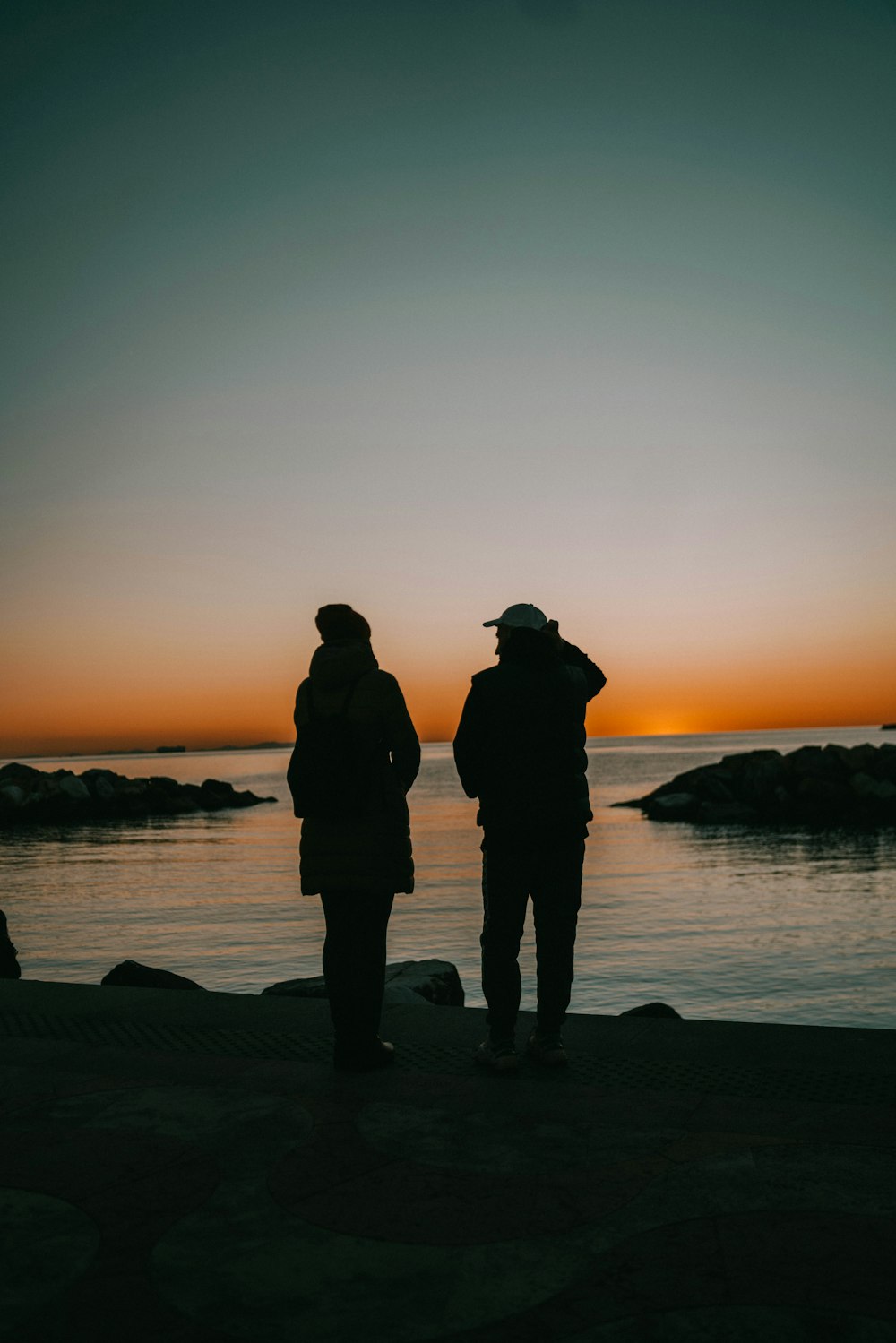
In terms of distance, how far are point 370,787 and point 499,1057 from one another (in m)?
1.26

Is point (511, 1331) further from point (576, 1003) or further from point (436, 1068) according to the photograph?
point (576, 1003)

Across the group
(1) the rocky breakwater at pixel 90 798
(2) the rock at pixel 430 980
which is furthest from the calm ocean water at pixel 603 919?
(1) the rocky breakwater at pixel 90 798

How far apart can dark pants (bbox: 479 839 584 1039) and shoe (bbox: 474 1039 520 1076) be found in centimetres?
10

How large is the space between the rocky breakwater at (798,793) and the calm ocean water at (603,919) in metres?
7.81

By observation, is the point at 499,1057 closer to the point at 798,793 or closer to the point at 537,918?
the point at 537,918

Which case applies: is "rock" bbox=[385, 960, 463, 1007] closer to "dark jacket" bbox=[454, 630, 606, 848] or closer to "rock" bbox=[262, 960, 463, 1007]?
"rock" bbox=[262, 960, 463, 1007]

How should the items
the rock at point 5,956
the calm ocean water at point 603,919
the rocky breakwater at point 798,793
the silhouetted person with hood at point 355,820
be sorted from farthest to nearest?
the rocky breakwater at point 798,793 < the calm ocean water at point 603,919 < the rock at point 5,956 < the silhouetted person with hood at point 355,820

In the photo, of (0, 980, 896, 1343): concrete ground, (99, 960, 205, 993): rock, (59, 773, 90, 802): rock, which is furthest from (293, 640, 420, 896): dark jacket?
(59, 773, 90, 802): rock

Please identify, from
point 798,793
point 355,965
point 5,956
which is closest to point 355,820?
point 355,965

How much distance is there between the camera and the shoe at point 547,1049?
428cm

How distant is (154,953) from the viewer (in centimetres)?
1380

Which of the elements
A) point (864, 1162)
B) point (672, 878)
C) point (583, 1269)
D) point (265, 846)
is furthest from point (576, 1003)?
point (265, 846)

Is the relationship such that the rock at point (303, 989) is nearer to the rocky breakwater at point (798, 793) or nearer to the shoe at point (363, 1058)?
the shoe at point (363, 1058)

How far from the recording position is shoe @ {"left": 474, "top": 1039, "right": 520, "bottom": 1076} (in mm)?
4215
